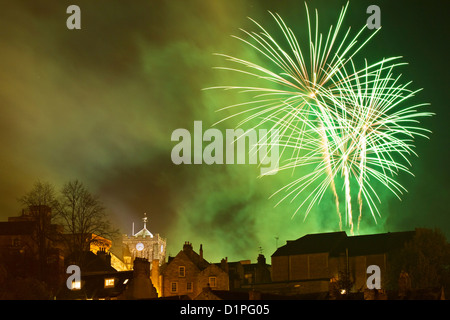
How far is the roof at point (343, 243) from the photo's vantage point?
276ft

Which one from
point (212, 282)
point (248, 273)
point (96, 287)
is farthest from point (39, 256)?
point (248, 273)

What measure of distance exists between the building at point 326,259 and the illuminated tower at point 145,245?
80.1m

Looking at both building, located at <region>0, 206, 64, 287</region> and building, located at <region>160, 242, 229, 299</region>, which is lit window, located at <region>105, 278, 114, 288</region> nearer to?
building, located at <region>0, 206, 64, 287</region>

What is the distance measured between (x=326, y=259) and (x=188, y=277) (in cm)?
1657

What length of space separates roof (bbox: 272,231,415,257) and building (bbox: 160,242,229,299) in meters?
10.7

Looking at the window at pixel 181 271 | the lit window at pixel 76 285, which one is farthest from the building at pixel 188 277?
the lit window at pixel 76 285

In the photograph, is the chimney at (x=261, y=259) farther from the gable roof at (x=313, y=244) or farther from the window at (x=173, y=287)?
the window at (x=173, y=287)

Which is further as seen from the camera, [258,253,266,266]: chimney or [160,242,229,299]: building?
[258,253,266,266]: chimney

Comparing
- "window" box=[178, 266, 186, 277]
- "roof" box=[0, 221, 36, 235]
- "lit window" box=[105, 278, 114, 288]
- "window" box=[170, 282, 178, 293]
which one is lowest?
"window" box=[170, 282, 178, 293]

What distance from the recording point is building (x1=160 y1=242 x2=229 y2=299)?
80.5 m

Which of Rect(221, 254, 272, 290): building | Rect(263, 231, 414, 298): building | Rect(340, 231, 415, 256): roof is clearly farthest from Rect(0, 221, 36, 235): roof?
Rect(340, 231, 415, 256): roof
